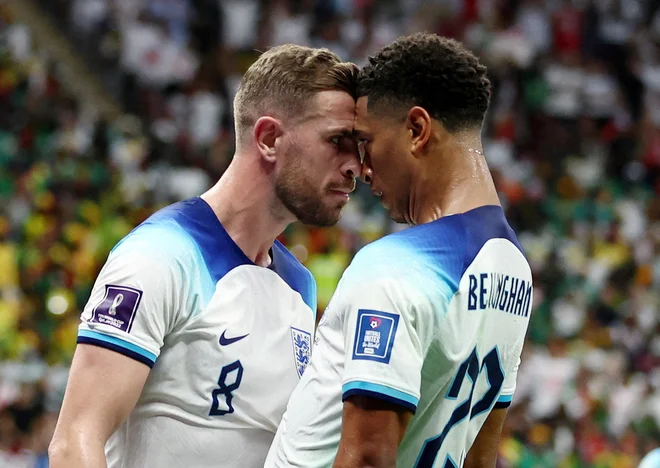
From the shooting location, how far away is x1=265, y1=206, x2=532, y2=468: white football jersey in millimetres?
2689

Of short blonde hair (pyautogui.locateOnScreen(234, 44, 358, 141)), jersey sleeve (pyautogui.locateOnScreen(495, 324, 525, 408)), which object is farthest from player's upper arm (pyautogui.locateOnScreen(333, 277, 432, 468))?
short blonde hair (pyautogui.locateOnScreen(234, 44, 358, 141))

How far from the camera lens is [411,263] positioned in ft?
9.15

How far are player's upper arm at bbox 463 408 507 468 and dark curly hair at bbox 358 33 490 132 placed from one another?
974 millimetres

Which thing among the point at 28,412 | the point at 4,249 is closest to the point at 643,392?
the point at 28,412

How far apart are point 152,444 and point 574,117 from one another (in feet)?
38.8

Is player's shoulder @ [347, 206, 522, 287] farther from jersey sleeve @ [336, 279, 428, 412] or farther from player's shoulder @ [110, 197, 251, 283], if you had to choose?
player's shoulder @ [110, 197, 251, 283]

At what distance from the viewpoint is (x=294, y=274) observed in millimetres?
3908

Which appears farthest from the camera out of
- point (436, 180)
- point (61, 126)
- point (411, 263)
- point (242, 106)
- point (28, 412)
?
point (61, 126)

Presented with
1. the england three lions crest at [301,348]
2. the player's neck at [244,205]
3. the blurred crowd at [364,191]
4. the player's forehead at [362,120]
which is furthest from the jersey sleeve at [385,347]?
the blurred crowd at [364,191]

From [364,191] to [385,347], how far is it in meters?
9.86

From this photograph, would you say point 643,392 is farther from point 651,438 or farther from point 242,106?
point 242,106

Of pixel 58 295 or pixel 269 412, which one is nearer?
pixel 269 412

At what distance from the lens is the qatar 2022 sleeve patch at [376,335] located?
8.77 ft

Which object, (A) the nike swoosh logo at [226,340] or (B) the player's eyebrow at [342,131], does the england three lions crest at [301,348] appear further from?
(B) the player's eyebrow at [342,131]
